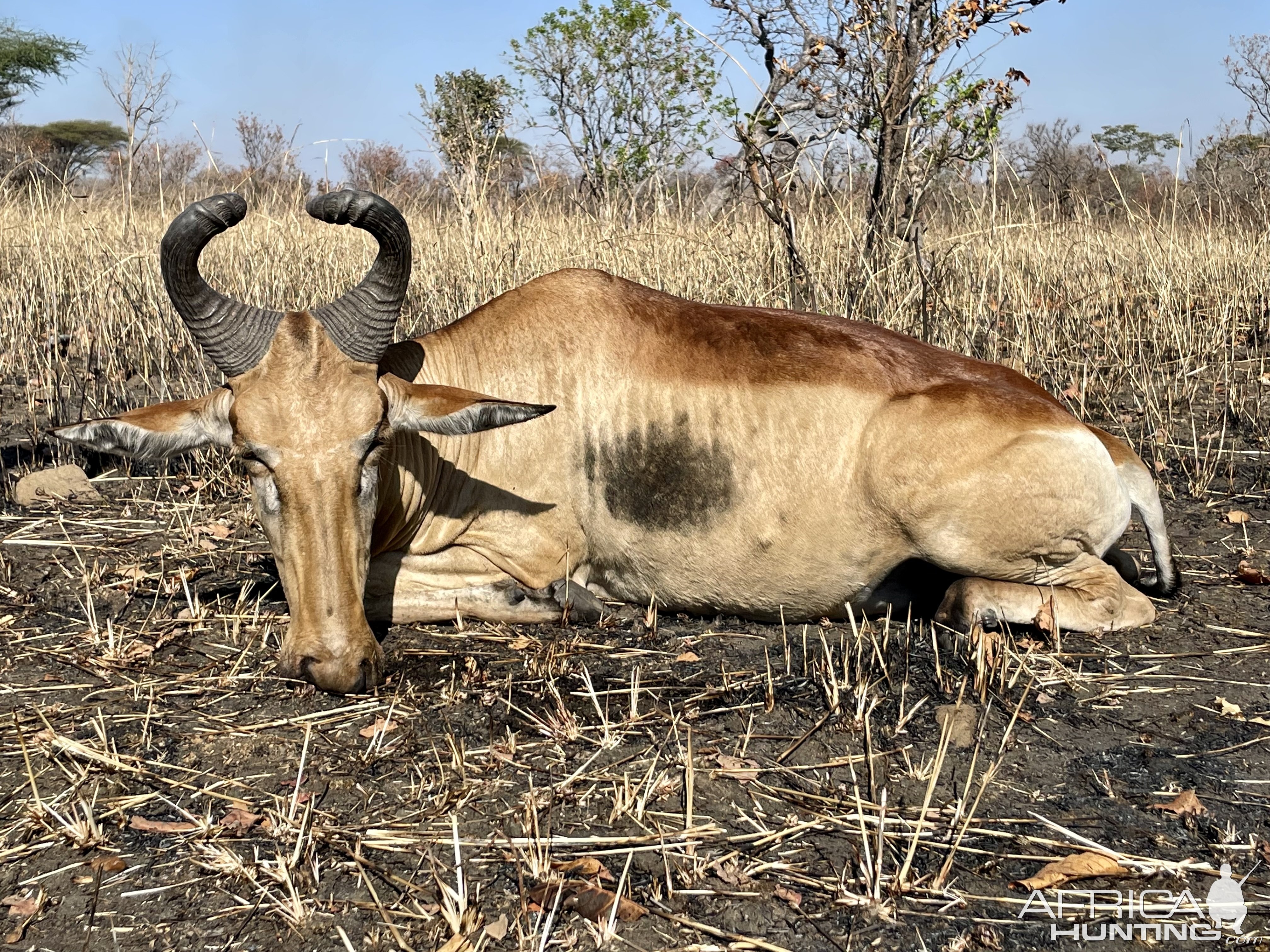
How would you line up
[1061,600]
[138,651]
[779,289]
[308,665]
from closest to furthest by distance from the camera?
[308,665] → [138,651] → [1061,600] → [779,289]

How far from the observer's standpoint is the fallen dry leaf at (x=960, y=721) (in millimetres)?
4086

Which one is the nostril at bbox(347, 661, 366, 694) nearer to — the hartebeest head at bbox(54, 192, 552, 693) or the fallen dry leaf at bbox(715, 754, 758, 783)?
the hartebeest head at bbox(54, 192, 552, 693)

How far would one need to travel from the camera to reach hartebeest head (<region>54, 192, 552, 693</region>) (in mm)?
4426

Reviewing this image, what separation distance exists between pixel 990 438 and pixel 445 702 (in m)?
2.61

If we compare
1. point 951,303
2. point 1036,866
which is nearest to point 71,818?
point 1036,866

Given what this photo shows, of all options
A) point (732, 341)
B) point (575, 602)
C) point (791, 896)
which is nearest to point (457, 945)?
point (791, 896)

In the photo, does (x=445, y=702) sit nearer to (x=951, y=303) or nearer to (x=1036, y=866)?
(x=1036, y=866)

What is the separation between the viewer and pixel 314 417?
452 centimetres

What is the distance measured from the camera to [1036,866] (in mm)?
3324

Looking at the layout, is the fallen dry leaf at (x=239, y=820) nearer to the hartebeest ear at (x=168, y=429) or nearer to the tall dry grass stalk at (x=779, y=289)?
the hartebeest ear at (x=168, y=429)

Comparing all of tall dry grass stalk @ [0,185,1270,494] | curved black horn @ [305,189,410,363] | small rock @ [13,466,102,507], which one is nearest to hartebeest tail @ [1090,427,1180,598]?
tall dry grass stalk @ [0,185,1270,494]

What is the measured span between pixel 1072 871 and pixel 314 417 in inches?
124

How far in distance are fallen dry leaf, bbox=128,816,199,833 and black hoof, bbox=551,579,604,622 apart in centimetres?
215

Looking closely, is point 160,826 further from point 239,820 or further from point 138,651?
point 138,651
